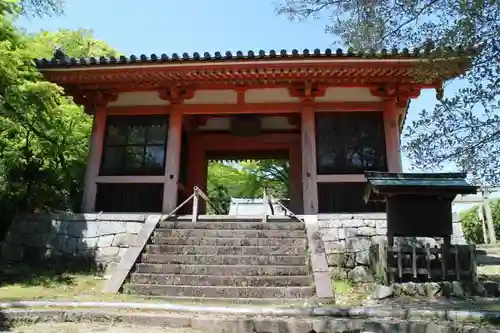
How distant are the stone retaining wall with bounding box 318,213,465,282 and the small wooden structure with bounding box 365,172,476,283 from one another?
1.97 feet

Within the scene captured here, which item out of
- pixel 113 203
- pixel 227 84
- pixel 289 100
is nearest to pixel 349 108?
pixel 289 100

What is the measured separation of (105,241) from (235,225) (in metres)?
2.60

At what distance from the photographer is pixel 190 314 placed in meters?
5.19

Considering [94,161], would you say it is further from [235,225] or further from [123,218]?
[235,225]

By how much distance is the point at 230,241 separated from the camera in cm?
793

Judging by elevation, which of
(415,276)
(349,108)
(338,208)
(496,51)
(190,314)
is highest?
(349,108)

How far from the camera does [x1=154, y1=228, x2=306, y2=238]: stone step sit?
26.6 ft

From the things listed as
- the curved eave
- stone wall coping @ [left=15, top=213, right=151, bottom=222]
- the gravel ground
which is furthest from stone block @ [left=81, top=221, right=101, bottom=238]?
the gravel ground

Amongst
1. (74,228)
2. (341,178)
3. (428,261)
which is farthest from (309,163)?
(74,228)

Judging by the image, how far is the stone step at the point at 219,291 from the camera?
643cm

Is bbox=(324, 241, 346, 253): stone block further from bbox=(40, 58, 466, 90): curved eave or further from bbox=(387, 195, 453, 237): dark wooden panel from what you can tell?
bbox=(40, 58, 466, 90): curved eave

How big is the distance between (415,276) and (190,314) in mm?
3471

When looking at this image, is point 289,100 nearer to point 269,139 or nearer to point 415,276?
point 269,139

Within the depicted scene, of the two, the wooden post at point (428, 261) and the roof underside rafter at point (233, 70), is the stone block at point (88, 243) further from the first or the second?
the wooden post at point (428, 261)
